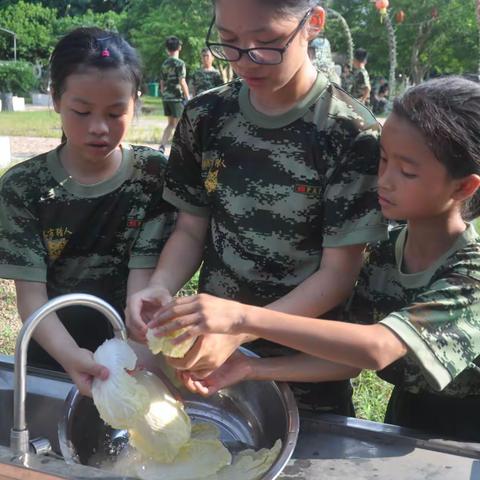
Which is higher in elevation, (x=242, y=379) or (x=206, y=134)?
(x=206, y=134)

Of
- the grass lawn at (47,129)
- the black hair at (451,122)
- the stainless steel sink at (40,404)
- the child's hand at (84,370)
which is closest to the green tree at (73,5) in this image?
the grass lawn at (47,129)

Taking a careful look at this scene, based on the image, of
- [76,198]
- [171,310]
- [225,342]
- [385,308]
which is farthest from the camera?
[76,198]

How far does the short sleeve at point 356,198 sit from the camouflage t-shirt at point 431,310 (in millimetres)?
130

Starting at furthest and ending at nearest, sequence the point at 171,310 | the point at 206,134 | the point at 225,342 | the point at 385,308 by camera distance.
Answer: the point at 206,134 → the point at 385,308 → the point at 225,342 → the point at 171,310

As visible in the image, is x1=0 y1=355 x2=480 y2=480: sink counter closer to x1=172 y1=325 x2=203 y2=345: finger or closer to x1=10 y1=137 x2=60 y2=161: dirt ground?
x1=172 y1=325 x2=203 y2=345: finger

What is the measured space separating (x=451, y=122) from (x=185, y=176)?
0.73 meters

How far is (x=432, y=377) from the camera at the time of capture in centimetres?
143

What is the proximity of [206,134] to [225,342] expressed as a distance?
65 centimetres

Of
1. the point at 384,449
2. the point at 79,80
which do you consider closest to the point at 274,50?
the point at 79,80

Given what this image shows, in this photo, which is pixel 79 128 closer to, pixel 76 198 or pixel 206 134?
pixel 76 198

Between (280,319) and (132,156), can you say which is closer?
(280,319)

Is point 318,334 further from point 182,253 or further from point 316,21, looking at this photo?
point 316,21

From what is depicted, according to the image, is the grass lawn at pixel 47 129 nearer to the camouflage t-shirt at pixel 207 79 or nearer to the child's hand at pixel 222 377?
the camouflage t-shirt at pixel 207 79

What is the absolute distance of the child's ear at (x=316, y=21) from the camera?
1622mm
